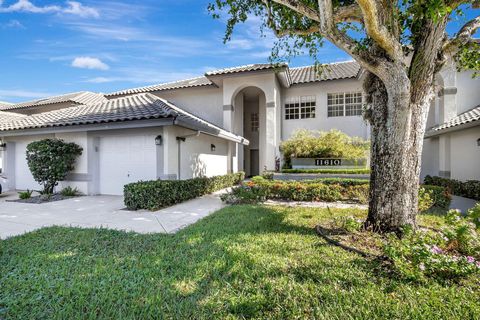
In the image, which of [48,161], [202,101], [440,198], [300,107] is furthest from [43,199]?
[300,107]

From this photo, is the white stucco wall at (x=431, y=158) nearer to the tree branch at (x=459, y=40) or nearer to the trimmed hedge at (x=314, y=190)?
the trimmed hedge at (x=314, y=190)

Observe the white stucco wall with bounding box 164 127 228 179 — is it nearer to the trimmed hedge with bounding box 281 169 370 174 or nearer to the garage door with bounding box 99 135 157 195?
the garage door with bounding box 99 135 157 195

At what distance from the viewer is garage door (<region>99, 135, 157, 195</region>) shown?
10.3m

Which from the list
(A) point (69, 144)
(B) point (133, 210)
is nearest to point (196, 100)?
(A) point (69, 144)

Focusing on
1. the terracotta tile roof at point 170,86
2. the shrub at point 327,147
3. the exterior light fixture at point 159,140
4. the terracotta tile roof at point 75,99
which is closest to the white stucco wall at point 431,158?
the shrub at point 327,147

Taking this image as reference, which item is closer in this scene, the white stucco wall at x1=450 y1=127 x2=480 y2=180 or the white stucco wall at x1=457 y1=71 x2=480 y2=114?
the white stucco wall at x1=450 y1=127 x2=480 y2=180

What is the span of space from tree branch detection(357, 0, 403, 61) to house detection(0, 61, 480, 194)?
4252 mm

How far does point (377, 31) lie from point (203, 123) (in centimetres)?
876

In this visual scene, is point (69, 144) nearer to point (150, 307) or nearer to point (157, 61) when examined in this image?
point (157, 61)

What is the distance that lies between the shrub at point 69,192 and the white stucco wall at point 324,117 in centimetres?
1352

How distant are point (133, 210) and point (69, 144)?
571cm

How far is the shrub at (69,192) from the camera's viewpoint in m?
10.8

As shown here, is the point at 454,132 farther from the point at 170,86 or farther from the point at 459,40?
the point at 170,86

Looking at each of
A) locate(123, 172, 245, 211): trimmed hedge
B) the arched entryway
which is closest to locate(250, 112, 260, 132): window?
the arched entryway
